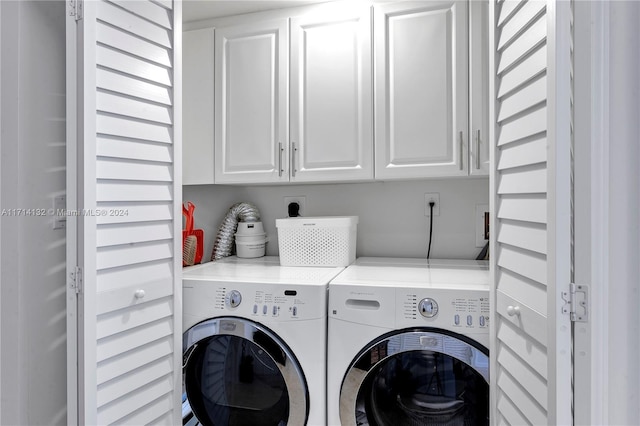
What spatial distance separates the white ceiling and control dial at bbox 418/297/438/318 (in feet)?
4.76

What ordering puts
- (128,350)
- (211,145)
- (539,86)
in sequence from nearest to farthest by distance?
(539,86)
(128,350)
(211,145)

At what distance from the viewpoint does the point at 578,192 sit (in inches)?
30.8

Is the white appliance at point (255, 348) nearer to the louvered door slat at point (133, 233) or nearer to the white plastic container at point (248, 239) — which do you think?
the louvered door slat at point (133, 233)

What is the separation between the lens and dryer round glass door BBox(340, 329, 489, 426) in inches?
50.6

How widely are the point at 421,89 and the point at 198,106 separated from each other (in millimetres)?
1119

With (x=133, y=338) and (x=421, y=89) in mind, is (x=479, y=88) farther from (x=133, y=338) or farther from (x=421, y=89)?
(x=133, y=338)

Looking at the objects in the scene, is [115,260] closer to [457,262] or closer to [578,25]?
[578,25]

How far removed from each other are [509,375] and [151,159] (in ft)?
4.18

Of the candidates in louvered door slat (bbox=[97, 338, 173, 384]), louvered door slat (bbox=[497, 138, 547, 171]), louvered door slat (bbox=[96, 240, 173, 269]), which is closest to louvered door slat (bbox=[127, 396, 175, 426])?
louvered door slat (bbox=[97, 338, 173, 384])

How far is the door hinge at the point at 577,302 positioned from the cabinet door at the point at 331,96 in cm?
106

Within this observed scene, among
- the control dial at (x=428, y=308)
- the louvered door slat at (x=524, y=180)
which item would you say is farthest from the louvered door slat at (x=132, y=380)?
the louvered door slat at (x=524, y=180)

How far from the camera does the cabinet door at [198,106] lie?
198cm

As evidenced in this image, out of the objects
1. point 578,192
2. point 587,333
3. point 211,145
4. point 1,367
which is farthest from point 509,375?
point 211,145

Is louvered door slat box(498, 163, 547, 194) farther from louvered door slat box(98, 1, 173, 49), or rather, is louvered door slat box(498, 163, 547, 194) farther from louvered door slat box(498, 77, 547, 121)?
louvered door slat box(98, 1, 173, 49)
